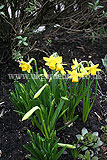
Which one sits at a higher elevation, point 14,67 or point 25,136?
point 14,67

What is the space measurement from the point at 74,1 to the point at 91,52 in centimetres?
77

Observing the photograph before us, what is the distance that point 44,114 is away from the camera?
142 centimetres

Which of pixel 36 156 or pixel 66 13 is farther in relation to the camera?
pixel 66 13

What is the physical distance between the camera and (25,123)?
1788mm

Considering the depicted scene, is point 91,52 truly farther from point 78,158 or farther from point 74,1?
point 78,158

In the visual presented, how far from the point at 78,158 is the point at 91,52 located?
1794 millimetres

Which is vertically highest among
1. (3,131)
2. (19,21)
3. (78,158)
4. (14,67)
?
(19,21)

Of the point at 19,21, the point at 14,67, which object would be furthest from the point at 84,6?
the point at 14,67

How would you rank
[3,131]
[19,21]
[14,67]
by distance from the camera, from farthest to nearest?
[14,67], [19,21], [3,131]

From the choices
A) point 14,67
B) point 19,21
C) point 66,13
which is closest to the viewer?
point 19,21

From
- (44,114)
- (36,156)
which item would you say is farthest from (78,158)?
(44,114)

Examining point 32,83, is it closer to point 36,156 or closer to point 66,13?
point 36,156

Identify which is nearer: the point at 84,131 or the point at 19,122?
the point at 84,131

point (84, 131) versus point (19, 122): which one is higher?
point (19, 122)
